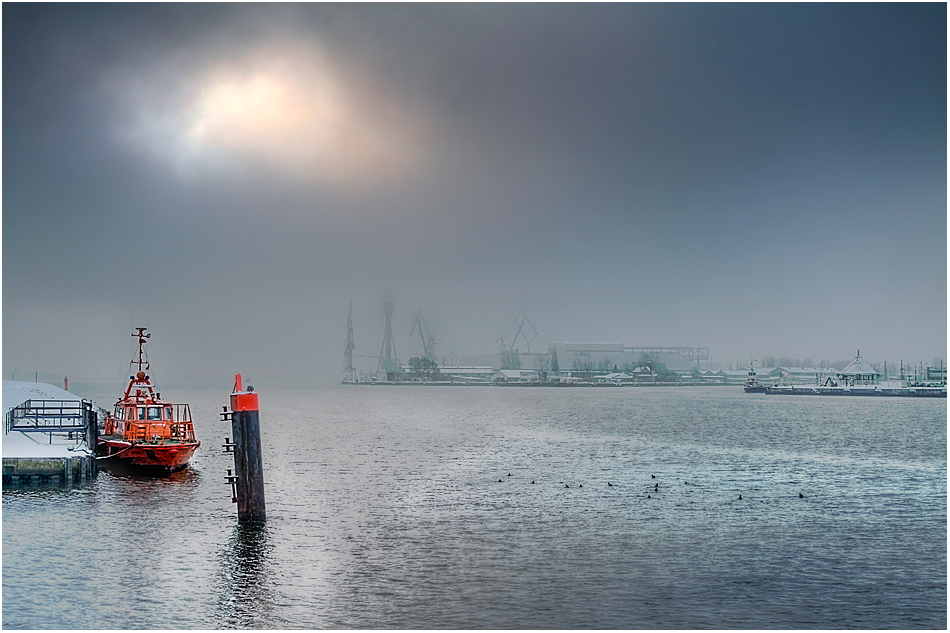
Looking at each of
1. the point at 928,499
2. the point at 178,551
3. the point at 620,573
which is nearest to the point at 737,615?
the point at 620,573

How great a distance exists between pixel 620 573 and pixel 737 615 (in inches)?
130

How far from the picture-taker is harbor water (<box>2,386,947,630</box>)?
14656 mm

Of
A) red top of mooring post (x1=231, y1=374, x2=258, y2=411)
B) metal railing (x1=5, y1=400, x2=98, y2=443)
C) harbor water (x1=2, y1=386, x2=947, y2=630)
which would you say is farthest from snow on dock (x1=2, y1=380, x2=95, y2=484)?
red top of mooring post (x1=231, y1=374, x2=258, y2=411)

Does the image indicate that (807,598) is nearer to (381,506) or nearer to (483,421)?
(381,506)

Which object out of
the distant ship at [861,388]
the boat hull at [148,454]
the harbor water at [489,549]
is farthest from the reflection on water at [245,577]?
the distant ship at [861,388]

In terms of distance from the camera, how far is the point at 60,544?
19.2 metres

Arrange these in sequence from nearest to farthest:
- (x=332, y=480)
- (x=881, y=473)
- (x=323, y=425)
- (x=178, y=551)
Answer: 1. (x=178, y=551)
2. (x=332, y=480)
3. (x=881, y=473)
4. (x=323, y=425)

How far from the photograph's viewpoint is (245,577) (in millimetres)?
16422

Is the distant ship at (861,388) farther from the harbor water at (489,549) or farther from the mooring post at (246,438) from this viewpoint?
the mooring post at (246,438)

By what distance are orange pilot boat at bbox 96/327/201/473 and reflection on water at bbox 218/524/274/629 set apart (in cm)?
1158

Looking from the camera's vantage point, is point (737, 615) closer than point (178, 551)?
Yes

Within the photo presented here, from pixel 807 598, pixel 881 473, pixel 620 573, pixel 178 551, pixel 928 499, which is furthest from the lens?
pixel 881 473

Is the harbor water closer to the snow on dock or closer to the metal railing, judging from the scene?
the snow on dock

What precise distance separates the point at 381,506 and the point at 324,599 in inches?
439
